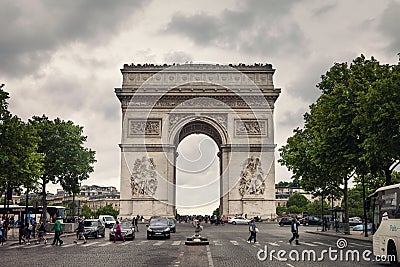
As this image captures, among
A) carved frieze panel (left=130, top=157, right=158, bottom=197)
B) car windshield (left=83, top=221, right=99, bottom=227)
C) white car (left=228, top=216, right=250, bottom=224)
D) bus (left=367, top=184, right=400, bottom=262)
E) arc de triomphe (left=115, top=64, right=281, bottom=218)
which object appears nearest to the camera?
bus (left=367, top=184, right=400, bottom=262)

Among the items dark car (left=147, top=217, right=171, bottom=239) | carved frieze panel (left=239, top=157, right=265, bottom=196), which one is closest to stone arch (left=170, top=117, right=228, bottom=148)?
carved frieze panel (left=239, top=157, right=265, bottom=196)

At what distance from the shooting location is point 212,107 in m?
69.6

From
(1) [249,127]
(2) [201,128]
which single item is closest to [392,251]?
(1) [249,127]

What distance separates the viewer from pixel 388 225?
63.8 feet

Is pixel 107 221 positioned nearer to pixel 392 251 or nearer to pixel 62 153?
pixel 62 153

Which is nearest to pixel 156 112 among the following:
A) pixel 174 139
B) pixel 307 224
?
pixel 174 139

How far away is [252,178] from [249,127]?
20.2 feet

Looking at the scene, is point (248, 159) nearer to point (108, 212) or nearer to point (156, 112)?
point (156, 112)

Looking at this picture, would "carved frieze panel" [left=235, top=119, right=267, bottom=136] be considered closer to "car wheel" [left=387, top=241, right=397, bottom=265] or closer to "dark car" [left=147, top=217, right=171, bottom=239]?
"dark car" [left=147, top=217, right=171, bottom=239]

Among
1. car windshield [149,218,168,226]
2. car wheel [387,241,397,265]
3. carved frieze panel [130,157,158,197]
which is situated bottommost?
car wheel [387,241,397,265]

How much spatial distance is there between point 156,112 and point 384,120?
43.9m

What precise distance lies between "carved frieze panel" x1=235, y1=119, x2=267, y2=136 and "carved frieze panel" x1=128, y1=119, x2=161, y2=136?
9506 mm

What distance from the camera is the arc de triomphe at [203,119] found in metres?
68.5

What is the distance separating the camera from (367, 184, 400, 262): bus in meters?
18.5
